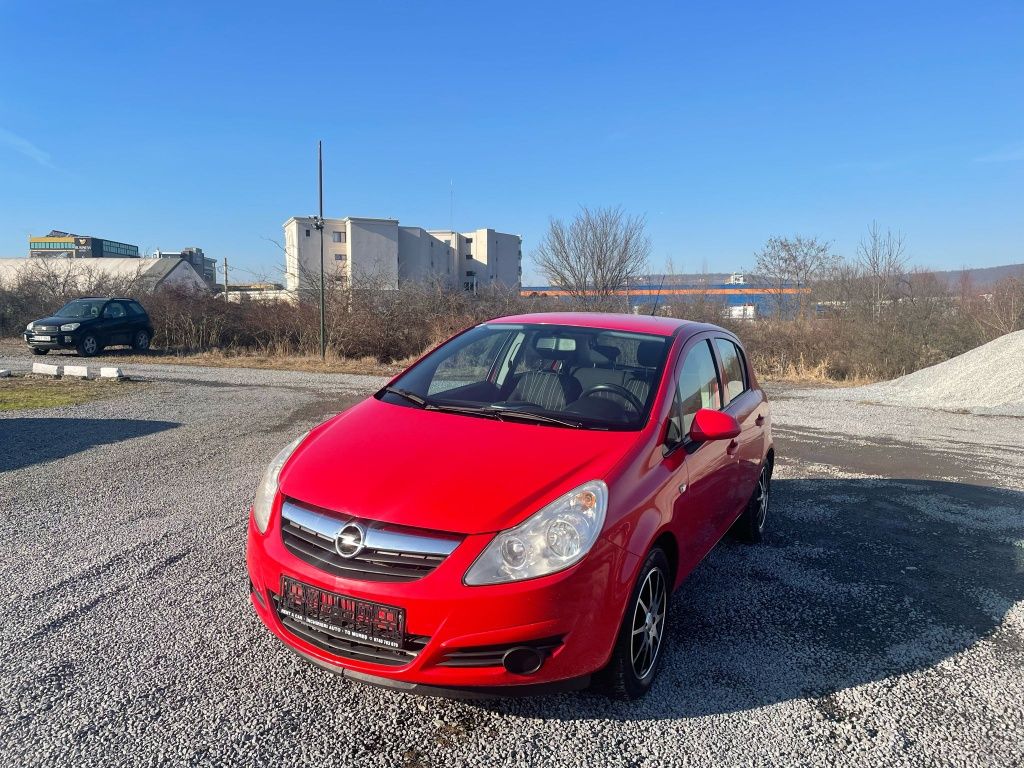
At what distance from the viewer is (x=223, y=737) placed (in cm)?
258

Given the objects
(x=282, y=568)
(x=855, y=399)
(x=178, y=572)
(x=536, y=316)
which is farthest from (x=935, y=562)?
→ (x=855, y=399)

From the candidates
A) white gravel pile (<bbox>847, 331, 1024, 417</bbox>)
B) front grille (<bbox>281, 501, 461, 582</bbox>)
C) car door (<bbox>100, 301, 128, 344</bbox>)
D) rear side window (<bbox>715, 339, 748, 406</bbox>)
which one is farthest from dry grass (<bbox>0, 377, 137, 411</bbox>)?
white gravel pile (<bbox>847, 331, 1024, 417</bbox>)

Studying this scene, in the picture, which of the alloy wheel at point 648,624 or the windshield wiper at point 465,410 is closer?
the alloy wheel at point 648,624

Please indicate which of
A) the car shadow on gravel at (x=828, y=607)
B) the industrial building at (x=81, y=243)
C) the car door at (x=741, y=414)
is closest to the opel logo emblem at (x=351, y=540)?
the car shadow on gravel at (x=828, y=607)

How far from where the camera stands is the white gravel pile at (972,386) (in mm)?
13727

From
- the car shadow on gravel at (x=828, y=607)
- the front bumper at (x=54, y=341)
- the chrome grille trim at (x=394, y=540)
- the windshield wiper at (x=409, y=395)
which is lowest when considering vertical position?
the car shadow on gravel at (x=828, y=607)

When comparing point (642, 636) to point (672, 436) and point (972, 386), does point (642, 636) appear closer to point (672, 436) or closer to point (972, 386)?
point (672, 436)

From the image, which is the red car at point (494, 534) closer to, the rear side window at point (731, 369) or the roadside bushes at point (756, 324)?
the rear side window at point (731, 369)

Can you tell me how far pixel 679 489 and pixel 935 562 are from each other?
8.94 feet

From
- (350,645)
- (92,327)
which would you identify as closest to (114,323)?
(92,327)

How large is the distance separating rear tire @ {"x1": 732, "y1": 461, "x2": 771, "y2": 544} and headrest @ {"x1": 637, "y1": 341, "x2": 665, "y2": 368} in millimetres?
1547

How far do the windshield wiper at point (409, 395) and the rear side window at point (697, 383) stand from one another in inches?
55.0

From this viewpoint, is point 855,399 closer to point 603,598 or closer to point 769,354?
point 769,354

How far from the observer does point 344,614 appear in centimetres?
258
